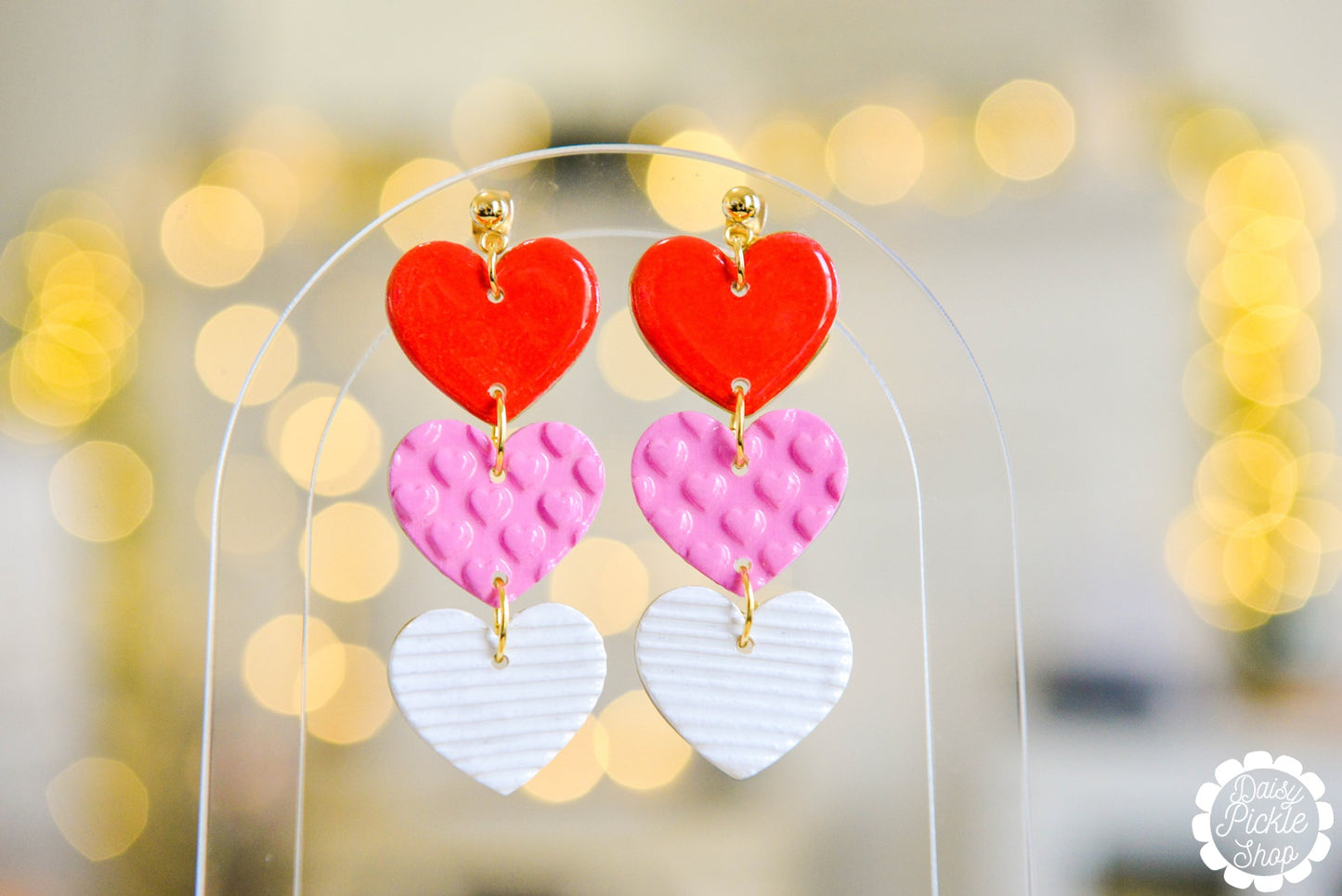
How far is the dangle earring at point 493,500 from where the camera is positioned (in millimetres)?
462

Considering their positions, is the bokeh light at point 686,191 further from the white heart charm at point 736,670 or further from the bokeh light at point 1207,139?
the bokeh light at point 1207,139

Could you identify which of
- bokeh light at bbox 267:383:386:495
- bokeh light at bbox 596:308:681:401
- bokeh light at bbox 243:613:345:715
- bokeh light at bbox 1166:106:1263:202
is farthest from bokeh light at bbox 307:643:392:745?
bokeh light at bbox 1166:106:1263:202

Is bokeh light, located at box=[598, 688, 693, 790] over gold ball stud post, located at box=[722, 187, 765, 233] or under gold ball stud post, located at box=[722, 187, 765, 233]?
under

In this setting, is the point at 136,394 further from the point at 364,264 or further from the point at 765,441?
the point at 765,441

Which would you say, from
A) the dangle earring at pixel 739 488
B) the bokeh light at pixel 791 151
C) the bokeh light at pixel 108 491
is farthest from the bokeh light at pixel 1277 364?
the bokeh light at pixel 108 491

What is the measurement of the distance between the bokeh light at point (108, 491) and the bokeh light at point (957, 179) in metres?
0.72

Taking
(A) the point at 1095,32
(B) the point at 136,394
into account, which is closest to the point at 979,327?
(A) the point at 1095,32

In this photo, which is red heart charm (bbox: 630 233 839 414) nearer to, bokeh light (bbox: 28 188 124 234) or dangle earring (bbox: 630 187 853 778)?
dangle earring (bbox: 630 187 853 778)

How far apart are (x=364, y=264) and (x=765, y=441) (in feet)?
0.94

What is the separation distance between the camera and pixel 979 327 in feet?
2.81

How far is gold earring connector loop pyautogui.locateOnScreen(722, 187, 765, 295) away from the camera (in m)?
0.46

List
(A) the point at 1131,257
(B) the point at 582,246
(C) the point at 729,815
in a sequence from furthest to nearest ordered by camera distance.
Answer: (A) the point at 1131,257 → (C) the point at 729,815 → (B) the point at 582,246

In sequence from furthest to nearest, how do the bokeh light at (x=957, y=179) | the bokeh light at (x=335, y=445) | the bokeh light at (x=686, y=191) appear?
the bokeh light at (x=957, y=179) → the bokeh light at (x=335, y=445) → the bokeh light at (x=686, y=191)

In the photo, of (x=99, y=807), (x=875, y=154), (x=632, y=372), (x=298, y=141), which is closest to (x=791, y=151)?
(x=875, y=154)
